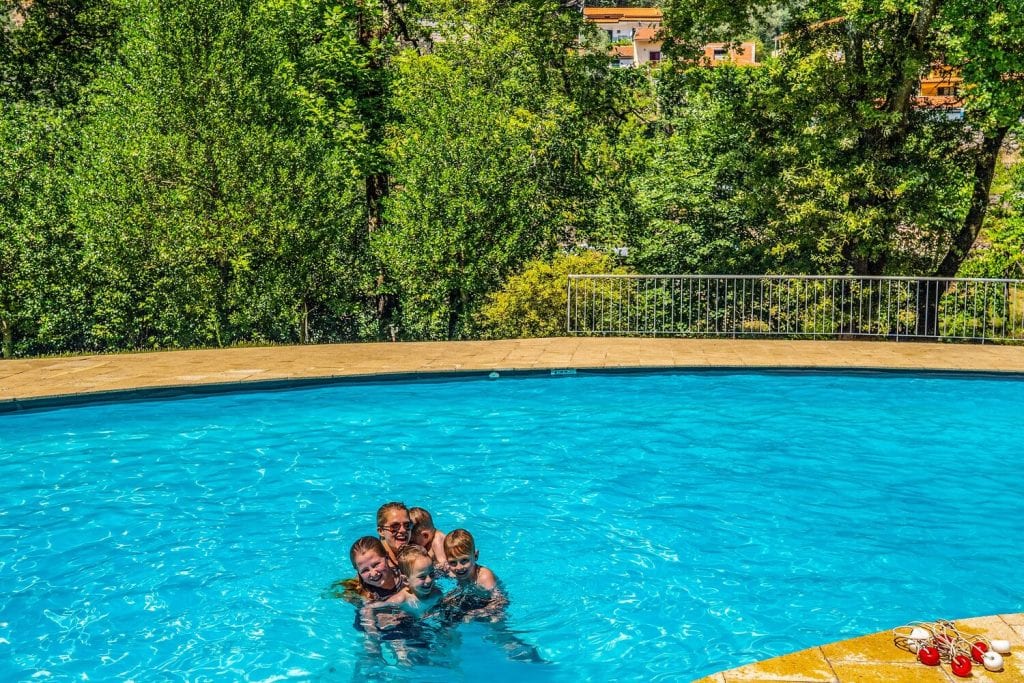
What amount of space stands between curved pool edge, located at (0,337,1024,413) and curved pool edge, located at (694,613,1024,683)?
9.24 metres

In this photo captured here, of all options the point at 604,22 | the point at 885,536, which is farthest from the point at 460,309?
the point at 604,22

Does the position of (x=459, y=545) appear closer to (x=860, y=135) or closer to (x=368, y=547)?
(x=368, y=547)

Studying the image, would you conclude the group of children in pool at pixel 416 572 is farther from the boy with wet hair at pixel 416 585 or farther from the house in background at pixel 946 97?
the house in background at pixel 946 97

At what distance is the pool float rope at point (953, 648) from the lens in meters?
5.02

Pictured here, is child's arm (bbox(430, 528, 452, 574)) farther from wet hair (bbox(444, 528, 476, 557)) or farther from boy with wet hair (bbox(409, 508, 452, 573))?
wet hair (bbox(444, 528, 476, 557))

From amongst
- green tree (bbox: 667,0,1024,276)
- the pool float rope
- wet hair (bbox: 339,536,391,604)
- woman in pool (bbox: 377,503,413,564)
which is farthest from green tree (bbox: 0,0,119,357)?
the pool float rope

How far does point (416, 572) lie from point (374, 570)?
0.26 meters

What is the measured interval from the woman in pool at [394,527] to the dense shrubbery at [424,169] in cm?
1255

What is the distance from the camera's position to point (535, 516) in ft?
32.2

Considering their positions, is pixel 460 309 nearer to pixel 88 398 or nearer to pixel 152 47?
pixel 152 47

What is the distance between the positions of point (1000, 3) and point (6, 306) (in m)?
18.2

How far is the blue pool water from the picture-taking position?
723 cm

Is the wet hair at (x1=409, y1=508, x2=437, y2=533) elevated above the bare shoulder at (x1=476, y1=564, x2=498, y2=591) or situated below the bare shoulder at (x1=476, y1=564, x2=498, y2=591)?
above

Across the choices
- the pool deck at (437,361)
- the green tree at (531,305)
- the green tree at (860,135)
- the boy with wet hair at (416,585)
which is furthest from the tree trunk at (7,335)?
the green tree at (860,135)
